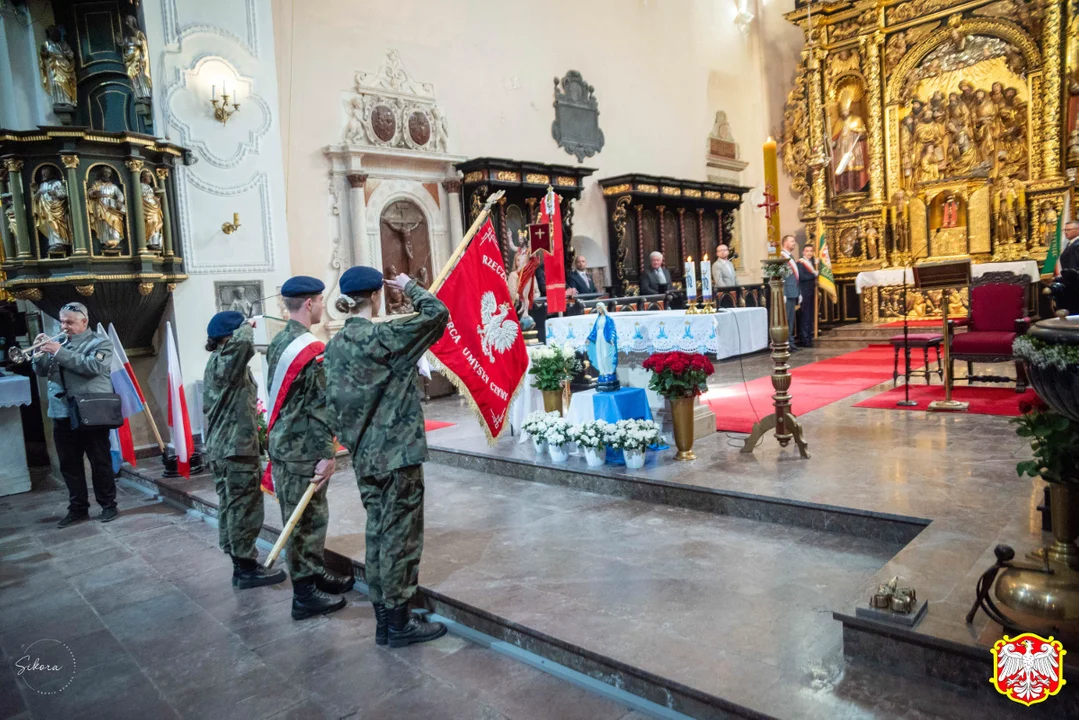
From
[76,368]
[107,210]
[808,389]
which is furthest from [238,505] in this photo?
[808,389]

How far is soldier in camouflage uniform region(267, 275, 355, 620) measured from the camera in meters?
3.69

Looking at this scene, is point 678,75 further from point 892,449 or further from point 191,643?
point 191,643

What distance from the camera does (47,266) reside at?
660 centimetres

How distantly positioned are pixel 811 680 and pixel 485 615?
1.42 m

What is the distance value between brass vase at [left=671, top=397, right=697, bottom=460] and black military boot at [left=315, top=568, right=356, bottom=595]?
8.35ft

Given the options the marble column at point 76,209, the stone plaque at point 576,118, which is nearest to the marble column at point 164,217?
the marble column at point 76,209

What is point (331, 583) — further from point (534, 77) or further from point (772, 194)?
point (534, 77)

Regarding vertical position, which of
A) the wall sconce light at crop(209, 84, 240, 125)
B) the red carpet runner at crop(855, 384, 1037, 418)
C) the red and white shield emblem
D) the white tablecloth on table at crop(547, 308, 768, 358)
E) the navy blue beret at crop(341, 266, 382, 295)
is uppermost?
the wall sconce light at crop(209, 84, 240, 125)

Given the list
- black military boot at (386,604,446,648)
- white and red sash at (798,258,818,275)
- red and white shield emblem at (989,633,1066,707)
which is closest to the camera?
red and white shield emblem at (989,633,1066,707)

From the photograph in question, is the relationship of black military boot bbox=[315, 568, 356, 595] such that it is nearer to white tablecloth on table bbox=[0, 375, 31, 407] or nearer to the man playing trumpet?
the man playing trumpet

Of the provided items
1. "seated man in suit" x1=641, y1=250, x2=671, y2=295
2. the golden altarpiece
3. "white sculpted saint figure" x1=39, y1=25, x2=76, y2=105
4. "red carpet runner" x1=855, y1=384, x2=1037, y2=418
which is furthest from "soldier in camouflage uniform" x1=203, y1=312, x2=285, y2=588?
the golden altarpiece

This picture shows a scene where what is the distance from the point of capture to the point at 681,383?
5.20m

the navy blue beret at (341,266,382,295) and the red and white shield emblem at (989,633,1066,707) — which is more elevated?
the navy blue beret at (341,266,382,295)

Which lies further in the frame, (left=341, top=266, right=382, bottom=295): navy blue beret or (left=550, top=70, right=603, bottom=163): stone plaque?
(left=550, top=70, right=603, bottom=163): stone plaque
